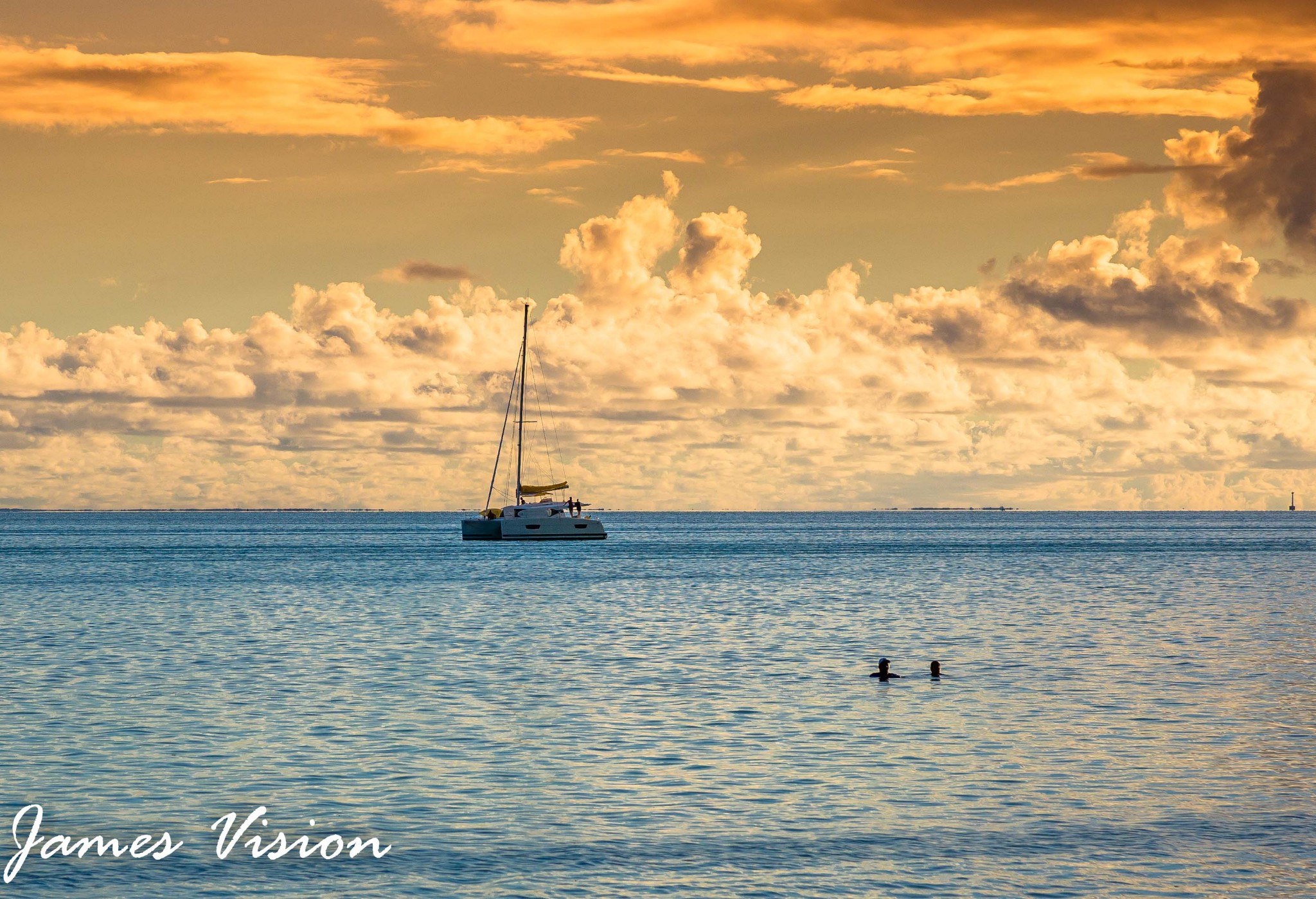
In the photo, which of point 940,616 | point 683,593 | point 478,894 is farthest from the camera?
point 683,593

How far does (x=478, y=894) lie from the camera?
2227 centimetres

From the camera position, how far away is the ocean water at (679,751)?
23.8 meters

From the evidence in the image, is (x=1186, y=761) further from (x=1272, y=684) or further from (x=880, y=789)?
(x=1272, y=684)

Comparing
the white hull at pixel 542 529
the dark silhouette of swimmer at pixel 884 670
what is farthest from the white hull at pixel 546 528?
the dark silhouette of swimmer at pixel 884 670

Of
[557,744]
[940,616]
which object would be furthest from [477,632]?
[557,744]

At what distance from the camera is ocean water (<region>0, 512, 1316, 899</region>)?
936 inches

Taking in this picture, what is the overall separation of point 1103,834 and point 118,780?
20977mm
